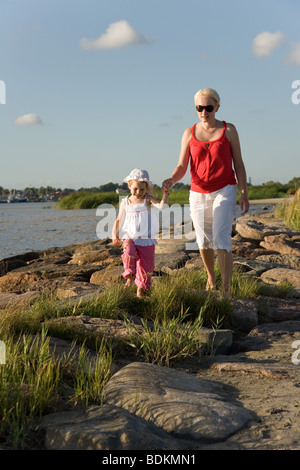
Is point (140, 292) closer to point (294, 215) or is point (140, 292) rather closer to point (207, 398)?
point (207, 398)

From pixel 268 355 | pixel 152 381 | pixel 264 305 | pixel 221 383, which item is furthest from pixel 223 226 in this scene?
pixel 152 381

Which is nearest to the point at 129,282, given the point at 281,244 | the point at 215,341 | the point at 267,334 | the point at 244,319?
the point at 244,319

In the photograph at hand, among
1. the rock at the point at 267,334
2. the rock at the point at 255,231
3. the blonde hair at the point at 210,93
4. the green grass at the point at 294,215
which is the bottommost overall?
the rock at the point at 267,334

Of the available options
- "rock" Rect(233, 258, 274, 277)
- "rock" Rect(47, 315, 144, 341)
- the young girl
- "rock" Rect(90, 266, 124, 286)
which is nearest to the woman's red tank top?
the young girl

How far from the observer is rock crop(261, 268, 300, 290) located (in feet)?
23.1

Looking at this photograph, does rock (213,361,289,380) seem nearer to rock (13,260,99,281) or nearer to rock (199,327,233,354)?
rock (199,327,233,354)

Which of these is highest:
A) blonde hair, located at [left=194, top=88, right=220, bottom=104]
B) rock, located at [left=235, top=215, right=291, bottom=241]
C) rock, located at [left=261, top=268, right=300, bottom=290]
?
blonde hair, located at [left=194, top=88, right=220, bottom=104]

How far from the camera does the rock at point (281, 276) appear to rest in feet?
23.1

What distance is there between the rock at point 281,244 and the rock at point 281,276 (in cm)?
230

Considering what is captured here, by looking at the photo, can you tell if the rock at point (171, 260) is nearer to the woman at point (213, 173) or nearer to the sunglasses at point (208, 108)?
the woman at point (213, 173)

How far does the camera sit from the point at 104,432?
7.91 feet

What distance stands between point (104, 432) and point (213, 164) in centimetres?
341

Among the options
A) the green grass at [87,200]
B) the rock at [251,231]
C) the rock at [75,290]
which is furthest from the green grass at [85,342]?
the green grass at [87,200]

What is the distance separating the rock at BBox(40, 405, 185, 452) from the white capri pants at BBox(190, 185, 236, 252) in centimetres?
298
